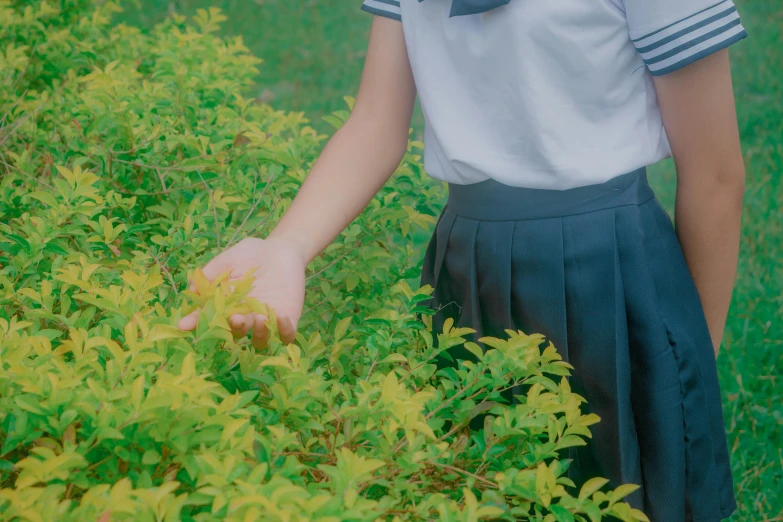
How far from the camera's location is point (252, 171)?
5.91ft

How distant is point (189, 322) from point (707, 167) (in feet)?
2.79

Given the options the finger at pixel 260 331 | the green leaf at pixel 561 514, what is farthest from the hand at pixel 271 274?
the green leaf at pixel 561 514

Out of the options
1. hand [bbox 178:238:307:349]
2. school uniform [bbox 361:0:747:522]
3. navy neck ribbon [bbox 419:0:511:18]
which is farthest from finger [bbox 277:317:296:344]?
navy neck ribbon [bbox 419:0:511:18]

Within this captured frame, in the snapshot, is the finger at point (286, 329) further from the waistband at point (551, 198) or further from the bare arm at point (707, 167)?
the bare arm at point (707, 167)

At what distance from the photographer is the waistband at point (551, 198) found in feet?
4.29

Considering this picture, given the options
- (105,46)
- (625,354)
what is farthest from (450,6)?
(105,46)

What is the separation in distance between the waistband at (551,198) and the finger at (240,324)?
0.49 meters

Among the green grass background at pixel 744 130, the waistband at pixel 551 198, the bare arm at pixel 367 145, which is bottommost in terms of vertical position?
the green grass background at pixel 744 130

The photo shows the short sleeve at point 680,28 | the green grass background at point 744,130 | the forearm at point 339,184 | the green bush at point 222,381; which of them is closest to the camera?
the green bush at point 222,381

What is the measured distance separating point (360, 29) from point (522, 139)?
5276mm

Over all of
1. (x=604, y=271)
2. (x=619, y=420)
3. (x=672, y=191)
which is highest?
(x=604, y=271)

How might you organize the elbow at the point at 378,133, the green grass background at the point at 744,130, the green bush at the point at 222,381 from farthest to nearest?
the green grass background at the point at 744,130 → the elbow at the point at 378,133 → the green bush at the point at 222,381

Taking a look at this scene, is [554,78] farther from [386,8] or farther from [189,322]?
[189,322]

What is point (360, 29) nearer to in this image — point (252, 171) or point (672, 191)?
point (672, 191)
